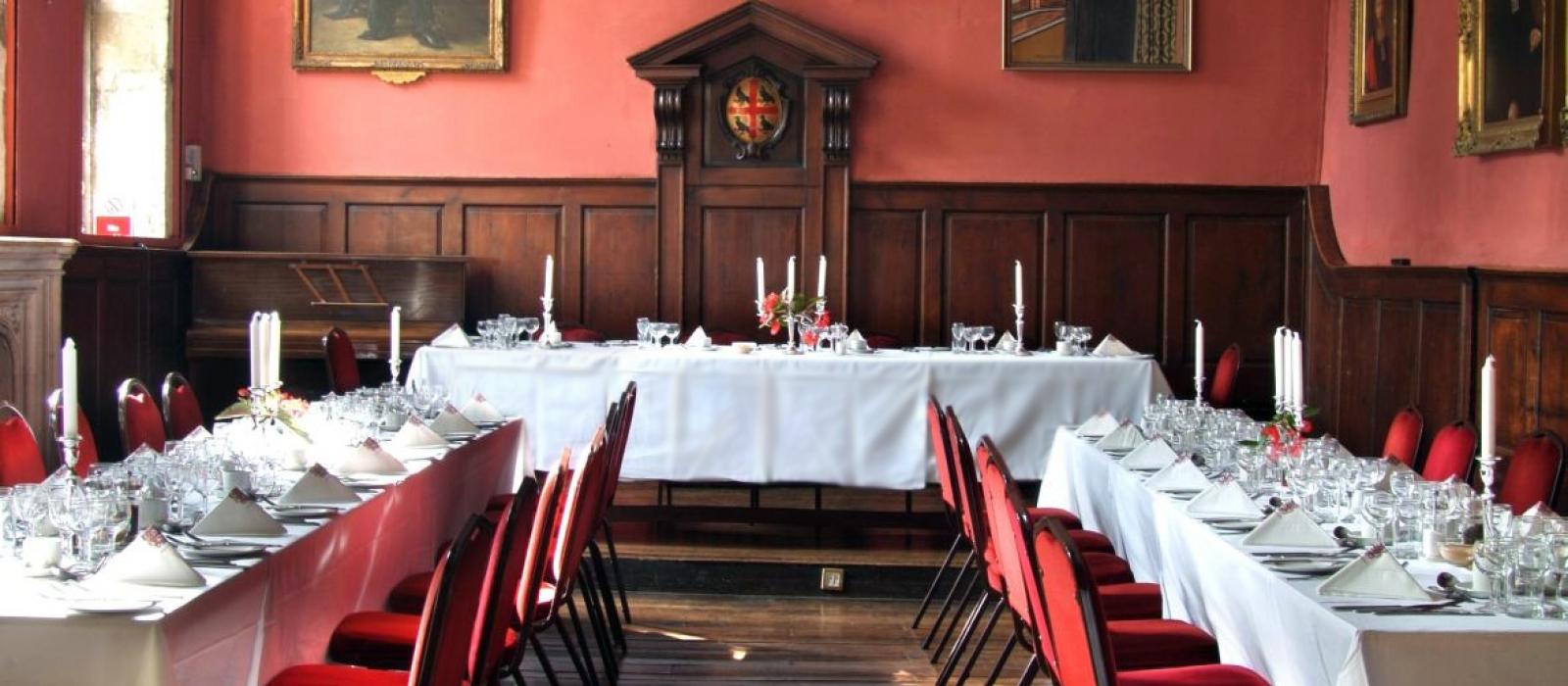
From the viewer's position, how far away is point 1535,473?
15.1 feet

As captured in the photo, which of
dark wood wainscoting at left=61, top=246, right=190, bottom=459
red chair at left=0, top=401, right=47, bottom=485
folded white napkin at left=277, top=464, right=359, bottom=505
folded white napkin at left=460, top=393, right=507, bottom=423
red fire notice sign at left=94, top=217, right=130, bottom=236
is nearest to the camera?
folded white napkin at left=277, top=464, right=359, bottom=505

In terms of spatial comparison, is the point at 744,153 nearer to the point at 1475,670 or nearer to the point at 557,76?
the point at 557,76

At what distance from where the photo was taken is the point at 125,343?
835 centimetres

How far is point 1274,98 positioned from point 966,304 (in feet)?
7.42

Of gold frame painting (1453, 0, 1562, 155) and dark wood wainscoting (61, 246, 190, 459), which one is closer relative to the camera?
gold frame painting (1453, 0, 1562, 155)

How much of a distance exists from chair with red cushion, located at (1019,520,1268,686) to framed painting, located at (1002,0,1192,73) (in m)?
6.04

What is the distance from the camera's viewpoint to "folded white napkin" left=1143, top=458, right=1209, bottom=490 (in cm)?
460

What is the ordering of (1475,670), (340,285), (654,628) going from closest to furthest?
1. (1475,670)
2. (654,628)
3. (340,285)

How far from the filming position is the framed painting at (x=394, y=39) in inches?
376

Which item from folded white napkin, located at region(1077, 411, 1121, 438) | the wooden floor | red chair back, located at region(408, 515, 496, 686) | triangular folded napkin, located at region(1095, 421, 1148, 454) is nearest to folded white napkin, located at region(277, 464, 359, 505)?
red chair back, located at region(408, 515, 496, 686)

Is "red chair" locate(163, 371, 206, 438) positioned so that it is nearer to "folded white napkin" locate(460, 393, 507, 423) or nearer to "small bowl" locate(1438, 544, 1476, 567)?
"folded white napkin" locate(460, 393, 507, 423)

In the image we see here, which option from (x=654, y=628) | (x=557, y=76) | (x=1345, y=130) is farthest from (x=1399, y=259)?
→ (x=557, y=76)

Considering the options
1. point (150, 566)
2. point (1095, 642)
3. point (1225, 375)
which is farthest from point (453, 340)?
point (1095, 642)

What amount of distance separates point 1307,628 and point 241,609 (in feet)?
7.19
